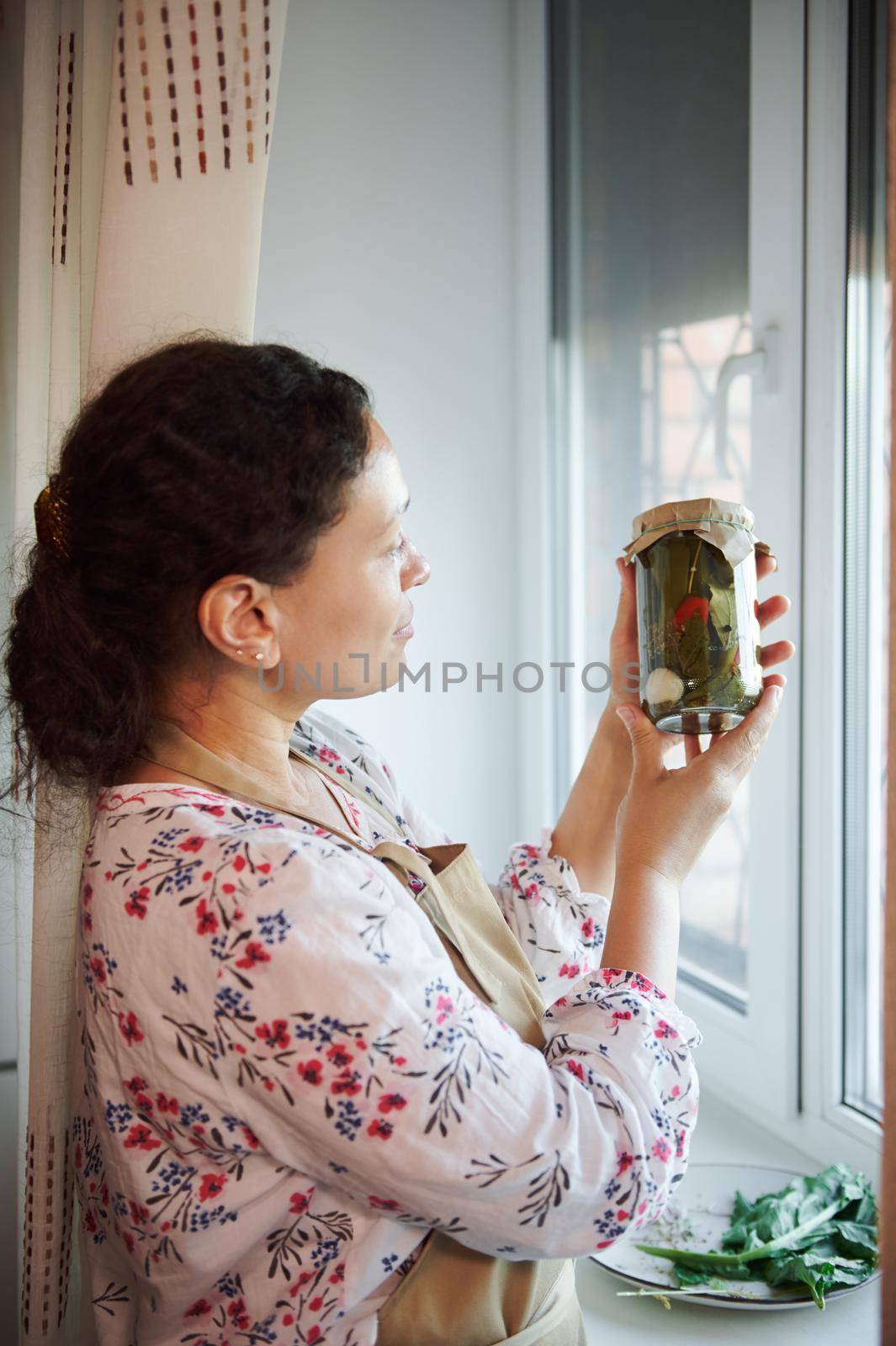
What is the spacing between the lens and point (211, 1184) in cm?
67

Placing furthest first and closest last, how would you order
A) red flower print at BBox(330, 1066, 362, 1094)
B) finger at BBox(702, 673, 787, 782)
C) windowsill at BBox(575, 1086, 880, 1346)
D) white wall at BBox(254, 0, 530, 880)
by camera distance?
white wall at BBox(254, 0, 530, 880) < windowsill at BBox(575, 1086, 880, 1346) < finger at BBox(702, 673, 787, 782) < red flower print at BBox(330, 1066, 362, 1094)

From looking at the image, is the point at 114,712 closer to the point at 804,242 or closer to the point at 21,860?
the point at 21,860

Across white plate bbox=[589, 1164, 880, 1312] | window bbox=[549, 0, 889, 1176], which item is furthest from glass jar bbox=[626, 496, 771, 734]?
white plate bbox=[589, 1164, 880, 1312]

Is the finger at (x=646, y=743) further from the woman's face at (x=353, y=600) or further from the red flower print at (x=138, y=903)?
the red flower print at (x=138, y=903)

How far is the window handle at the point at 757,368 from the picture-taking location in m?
1.13

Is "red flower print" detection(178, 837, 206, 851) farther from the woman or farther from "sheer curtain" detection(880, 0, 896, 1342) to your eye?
"sheer curtain" detection(880, 0, 896, 1342)

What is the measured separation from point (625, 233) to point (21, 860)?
1.06 metres

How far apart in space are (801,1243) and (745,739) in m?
0.52

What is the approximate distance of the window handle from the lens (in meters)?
1.13

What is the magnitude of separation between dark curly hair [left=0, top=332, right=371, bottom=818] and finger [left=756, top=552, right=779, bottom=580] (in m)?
0.34

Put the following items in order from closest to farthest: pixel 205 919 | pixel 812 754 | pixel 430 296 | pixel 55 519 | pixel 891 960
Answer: pixel 891 960
pixel 205 919
pixel 55 519
pixel 812 754
pixel 430 296

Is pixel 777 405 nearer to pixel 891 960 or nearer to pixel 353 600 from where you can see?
pixel 353 600

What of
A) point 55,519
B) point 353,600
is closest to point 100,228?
point 55,519

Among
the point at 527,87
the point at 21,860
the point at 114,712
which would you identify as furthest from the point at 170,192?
the point at 527,87
